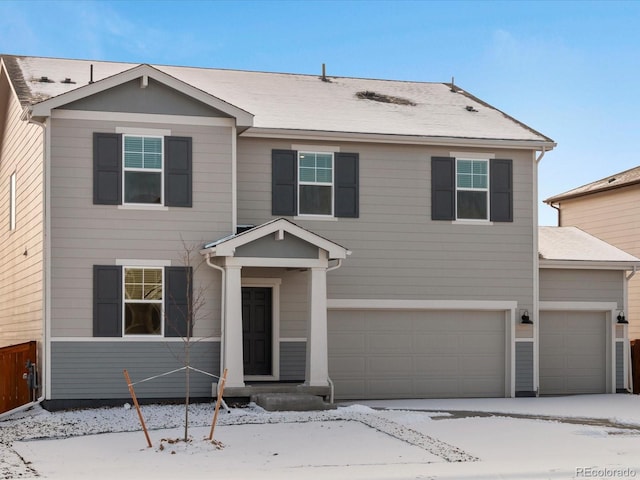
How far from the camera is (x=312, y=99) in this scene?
22938 mm

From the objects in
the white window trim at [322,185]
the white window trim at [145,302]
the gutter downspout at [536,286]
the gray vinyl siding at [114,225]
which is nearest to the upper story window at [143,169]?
the gray vinyl siding at [114,225]

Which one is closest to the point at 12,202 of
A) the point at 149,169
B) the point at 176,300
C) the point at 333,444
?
the point at 149,169

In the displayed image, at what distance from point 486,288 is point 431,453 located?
849 cm

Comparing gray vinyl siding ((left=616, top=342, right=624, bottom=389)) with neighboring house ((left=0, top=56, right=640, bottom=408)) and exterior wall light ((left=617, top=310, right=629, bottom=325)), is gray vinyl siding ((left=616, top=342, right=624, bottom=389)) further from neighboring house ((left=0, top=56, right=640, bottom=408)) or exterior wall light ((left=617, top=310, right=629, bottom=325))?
exterior wall light ((left=617, top=310, right=629, bottom=325))

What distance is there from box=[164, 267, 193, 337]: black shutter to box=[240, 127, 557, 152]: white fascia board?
10.4 feet

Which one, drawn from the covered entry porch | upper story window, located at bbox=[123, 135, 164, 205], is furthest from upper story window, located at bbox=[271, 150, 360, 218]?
upper story window, located at bbox=[123, 135, 164, 205]

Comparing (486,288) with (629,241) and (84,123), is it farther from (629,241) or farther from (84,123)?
(84,123)

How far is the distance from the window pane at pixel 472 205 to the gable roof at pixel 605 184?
21.4ft

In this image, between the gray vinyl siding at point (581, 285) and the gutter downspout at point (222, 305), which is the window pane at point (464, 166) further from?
the gutter downspout at point (222, 305)

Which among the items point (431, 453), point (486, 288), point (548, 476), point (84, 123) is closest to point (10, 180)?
point (84, 123)

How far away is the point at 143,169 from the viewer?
63.0 feet

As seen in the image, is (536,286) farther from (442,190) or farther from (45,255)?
(45,255)

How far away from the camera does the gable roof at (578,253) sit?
73.6 feet

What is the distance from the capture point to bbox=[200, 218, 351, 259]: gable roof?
18.4 m
